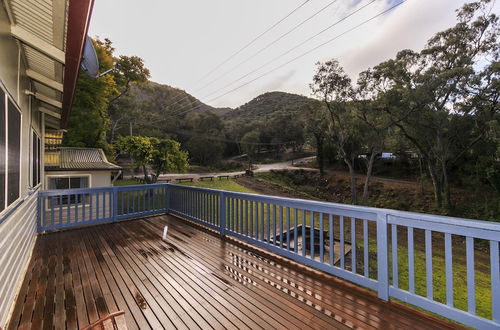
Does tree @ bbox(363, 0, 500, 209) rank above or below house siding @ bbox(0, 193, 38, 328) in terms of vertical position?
above

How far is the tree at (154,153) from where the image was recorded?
14.0m

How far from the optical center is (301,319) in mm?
1969

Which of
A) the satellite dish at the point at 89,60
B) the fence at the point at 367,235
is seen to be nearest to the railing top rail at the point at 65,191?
the fence at the point at 367,235

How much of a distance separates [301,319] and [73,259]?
122 inches

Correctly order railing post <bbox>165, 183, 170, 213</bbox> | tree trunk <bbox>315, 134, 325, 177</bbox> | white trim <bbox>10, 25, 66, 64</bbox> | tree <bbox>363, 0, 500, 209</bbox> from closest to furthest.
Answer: white trim <bbox>10, 25, 66, 64</bbox>, railing post <bbox>165, 183, 170, 213</bbox>, tree <bbox>363, 0, 500, 209</bbox>, tree trunk <bbox>315, 134, 325, 177</bbox>

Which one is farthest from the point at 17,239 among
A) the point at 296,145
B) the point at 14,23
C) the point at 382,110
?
the point at 296,145

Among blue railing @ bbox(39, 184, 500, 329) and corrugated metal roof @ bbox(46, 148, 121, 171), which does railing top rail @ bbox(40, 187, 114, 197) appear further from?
corrugated metal roof @ bbox(46, 148, 121, 171)

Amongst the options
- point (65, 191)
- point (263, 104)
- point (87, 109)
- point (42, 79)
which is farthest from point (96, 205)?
point (263, 104)

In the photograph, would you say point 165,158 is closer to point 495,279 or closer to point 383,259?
point 383,259

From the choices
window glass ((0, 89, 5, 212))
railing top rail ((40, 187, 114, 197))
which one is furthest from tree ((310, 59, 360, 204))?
window glass ((0, 89, 5, 212))

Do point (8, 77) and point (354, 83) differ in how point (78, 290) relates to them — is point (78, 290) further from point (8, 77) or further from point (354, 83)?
point (354, 83)

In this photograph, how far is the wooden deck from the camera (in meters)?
1.96

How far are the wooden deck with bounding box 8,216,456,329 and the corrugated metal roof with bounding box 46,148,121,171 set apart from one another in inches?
266

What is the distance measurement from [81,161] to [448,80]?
57.7ft
